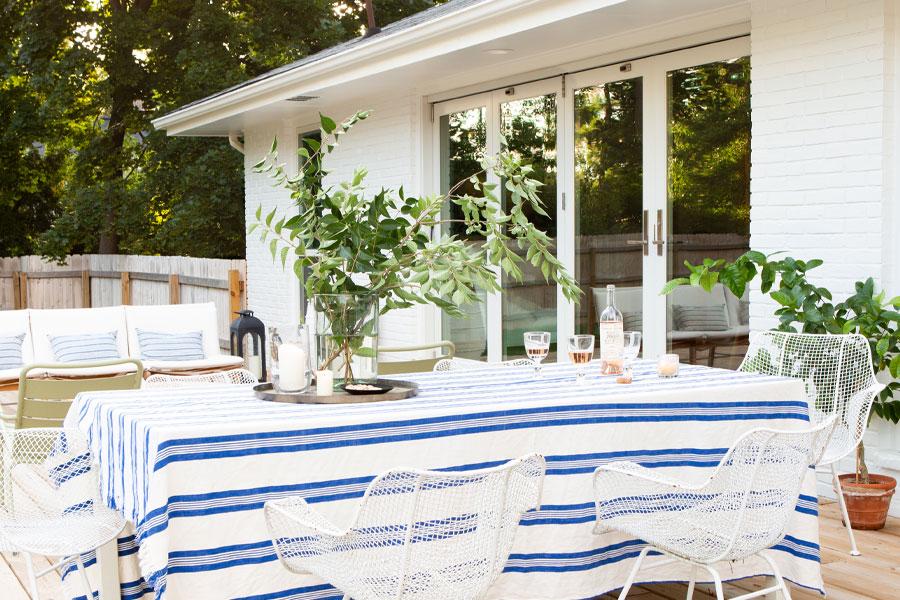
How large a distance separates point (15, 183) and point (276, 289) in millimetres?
8927

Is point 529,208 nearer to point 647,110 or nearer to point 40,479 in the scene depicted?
point 647,110

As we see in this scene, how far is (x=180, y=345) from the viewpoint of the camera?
24.8ft

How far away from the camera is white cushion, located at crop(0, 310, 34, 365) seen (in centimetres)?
705

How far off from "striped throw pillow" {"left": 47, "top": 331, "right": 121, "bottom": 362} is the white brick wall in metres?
4.30

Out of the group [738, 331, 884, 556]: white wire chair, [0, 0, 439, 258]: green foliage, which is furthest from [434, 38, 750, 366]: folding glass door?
[0, 0, 439, 258]: green foliage

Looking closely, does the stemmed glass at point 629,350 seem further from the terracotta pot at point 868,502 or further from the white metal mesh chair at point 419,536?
the terracotta pot at point 868,502

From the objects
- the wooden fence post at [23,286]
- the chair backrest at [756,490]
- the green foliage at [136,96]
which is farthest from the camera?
the wooden fence post at [23,286]

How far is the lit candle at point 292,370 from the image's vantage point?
3.68m

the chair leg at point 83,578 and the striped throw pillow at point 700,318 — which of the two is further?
the striped throw pillow at point 700,318

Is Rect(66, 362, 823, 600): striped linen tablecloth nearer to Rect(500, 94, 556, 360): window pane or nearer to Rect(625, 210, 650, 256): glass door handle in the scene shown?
Rect(625, 210, 650, 256): glass door handle

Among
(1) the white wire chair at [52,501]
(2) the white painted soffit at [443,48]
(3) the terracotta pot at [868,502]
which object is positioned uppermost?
(2) the white painted soffit at [443,48]

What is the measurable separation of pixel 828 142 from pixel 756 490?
2847 mm

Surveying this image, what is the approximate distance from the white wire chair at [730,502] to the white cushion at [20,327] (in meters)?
4.96

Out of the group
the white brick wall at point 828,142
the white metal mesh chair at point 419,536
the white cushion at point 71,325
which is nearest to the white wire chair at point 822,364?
the white brick wall at point 828,142
